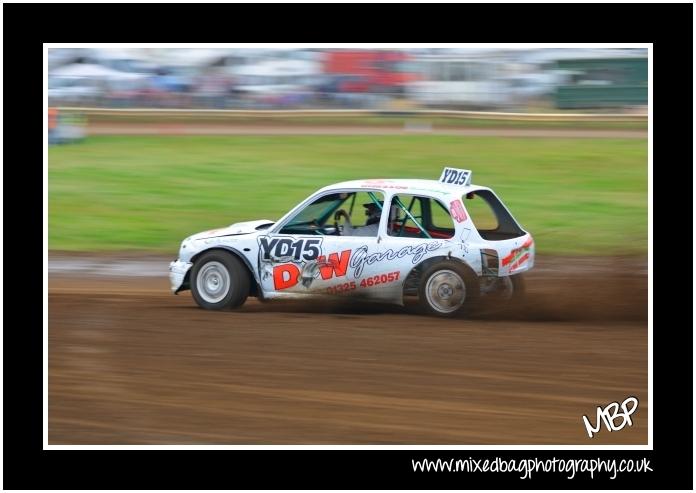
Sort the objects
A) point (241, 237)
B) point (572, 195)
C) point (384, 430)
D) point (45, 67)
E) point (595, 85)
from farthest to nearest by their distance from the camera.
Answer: point (595, 85) → point (572, 195) → point (45, 67) → point (241, 237) → point (384, 430)

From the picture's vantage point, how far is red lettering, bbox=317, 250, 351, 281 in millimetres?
9891

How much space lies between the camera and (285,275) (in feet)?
33.0

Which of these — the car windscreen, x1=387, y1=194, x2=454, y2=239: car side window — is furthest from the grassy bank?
the car windscreen

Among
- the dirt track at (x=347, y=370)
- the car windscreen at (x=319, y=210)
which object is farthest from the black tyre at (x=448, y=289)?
the car windscreen at (x=319, y=210)

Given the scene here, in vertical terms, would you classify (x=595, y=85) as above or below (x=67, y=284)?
above

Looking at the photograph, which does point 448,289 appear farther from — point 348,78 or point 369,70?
point 348,78

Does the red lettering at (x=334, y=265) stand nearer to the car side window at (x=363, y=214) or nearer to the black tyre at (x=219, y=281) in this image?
the car side window at (x=363, y=214)

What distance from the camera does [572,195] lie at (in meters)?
18.0

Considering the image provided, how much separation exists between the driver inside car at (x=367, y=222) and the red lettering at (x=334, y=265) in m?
0.30

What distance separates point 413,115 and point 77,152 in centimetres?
796

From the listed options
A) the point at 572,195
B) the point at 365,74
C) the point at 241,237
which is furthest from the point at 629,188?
the point at 241,237

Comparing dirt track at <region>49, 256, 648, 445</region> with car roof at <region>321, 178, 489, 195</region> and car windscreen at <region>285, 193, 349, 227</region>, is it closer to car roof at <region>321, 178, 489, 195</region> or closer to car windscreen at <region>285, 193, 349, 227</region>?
car windscreen at <region>285, 193, 349, 227</region>

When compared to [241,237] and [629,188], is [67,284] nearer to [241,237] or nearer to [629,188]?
[241,237]

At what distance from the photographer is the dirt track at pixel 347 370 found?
725 cm
